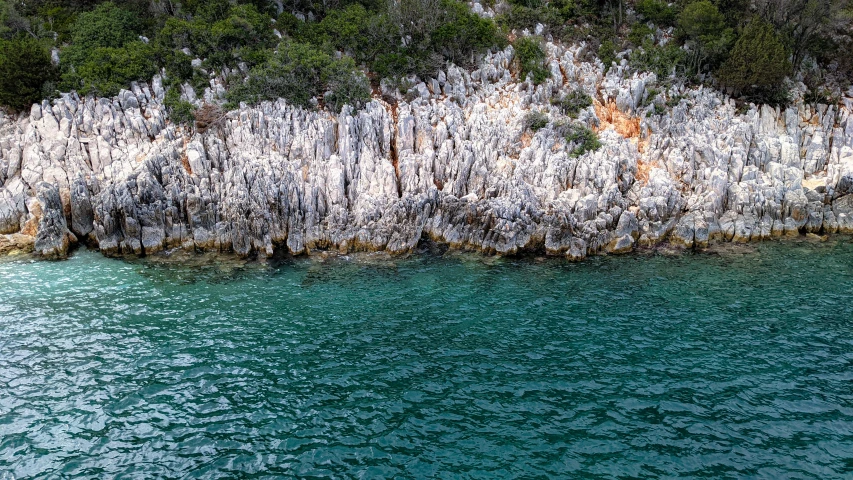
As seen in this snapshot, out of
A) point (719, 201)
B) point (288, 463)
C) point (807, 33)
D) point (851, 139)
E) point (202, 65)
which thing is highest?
point (807, 33)

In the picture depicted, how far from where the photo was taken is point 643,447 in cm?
1803

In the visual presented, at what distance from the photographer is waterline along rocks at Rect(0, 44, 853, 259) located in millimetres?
37781

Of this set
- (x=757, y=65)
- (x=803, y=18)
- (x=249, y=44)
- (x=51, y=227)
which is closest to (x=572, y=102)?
(x=757, y=65)

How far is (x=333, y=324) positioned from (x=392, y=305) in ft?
12.7

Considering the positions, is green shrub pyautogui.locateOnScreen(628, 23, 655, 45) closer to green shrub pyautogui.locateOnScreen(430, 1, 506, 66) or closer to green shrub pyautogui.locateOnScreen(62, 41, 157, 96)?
green shrub pyautogui.locateOnScreen(430, 1, 506, 66)

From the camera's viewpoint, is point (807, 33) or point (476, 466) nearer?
point (476, 466)

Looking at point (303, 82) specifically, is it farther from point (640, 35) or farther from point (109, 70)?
point (640, 35)

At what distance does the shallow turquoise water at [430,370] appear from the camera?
17844 mm

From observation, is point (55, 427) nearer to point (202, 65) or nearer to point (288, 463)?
point (288, 463)

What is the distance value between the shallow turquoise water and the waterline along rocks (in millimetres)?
3866

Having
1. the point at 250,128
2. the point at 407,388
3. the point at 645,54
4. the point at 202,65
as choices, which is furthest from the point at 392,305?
the point at 645,54

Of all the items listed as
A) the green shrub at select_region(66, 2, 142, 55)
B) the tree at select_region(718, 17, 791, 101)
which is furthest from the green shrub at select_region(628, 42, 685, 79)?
the green shrub at select_region(66, 2, 142, 55)

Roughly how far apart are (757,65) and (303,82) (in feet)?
133

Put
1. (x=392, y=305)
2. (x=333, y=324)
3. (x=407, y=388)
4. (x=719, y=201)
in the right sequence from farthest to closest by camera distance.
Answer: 1. (x=719, y=201)
2. (x=392, y=305)
3. (x=333, y=324)
4. (x=407, y=388)
